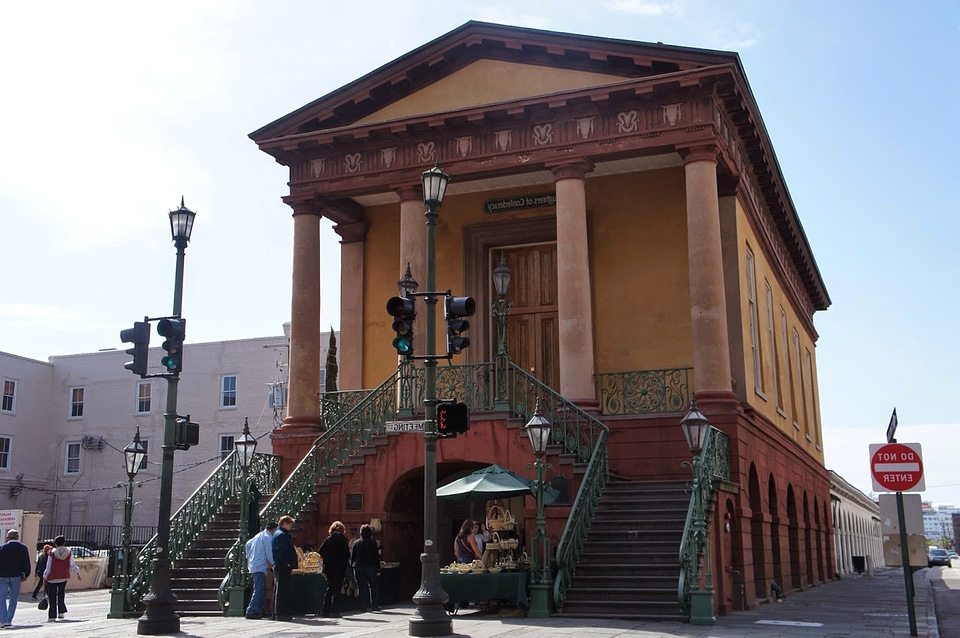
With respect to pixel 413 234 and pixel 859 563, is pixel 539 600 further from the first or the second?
pixel 859 563

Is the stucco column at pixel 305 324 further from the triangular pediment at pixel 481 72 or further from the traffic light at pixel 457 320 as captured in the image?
the traffic light at pixel 457 320

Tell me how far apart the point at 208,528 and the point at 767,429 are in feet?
42.7

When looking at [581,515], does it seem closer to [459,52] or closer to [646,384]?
[646,384]

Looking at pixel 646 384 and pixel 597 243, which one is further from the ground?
pixel 597 243

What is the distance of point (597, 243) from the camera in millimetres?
24141

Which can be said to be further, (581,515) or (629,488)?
(629,488)

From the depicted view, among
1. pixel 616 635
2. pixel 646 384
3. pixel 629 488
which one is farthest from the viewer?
pixel 646 384

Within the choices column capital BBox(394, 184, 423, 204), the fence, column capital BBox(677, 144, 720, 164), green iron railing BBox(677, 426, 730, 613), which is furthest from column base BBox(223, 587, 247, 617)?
the fence

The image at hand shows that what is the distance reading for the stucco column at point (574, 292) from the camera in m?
21.1

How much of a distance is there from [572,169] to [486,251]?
13.6ft

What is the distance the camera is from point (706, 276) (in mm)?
20875

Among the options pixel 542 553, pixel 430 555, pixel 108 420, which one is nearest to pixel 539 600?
pixel 542 553

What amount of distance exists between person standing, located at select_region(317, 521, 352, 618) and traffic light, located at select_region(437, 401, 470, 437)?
4327mm

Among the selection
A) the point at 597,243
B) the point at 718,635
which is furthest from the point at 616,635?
the point at 597,243
